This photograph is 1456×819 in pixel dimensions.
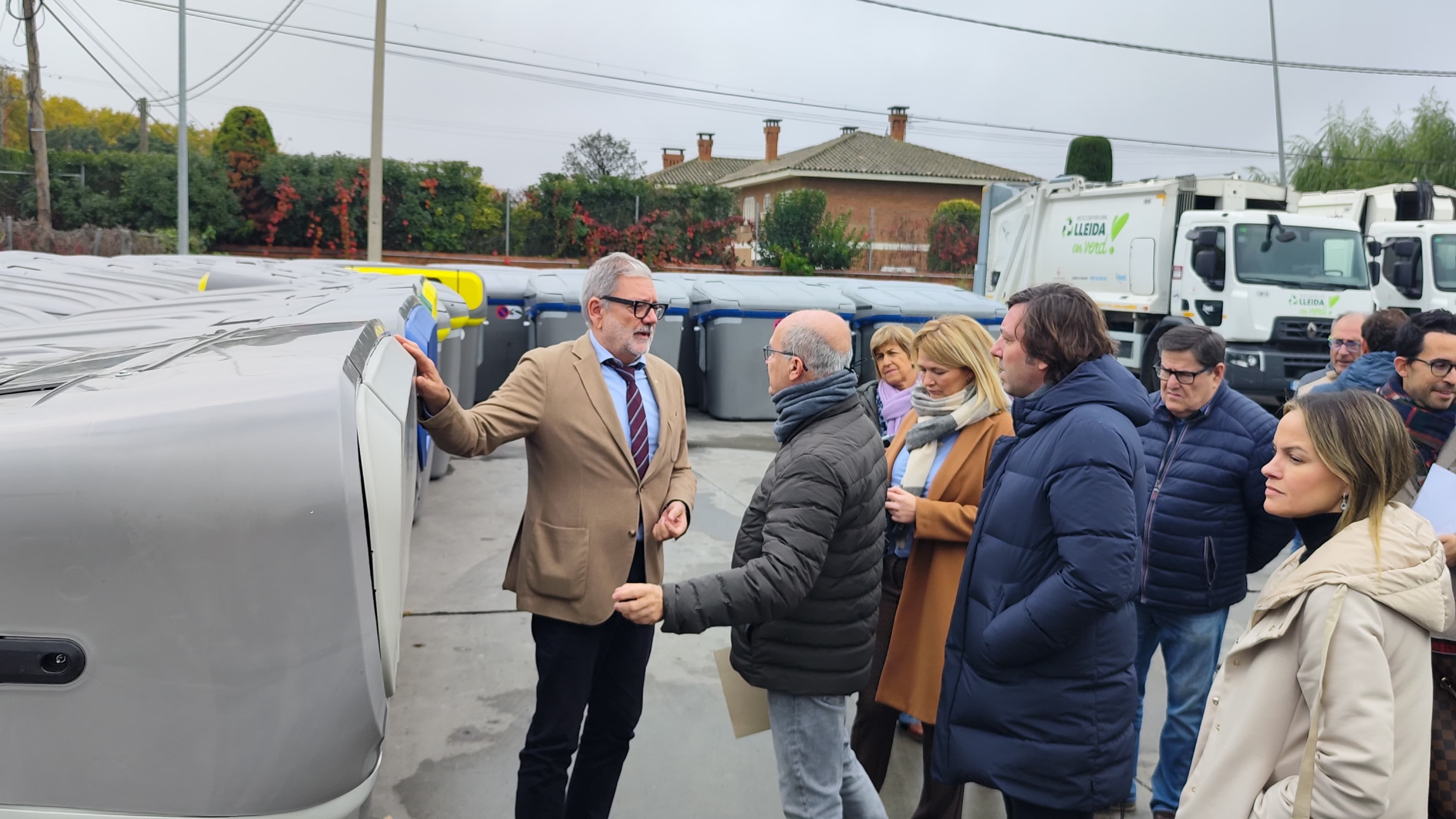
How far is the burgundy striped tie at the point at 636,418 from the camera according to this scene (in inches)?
114

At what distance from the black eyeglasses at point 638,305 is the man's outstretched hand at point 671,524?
1.81 ft

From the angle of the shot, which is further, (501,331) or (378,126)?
(378,126)

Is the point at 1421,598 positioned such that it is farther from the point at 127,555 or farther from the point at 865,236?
the point at 865,236

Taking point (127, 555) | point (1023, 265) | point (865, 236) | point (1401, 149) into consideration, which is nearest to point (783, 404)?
point (127, 555)

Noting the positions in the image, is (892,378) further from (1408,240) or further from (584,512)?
(1408,240)

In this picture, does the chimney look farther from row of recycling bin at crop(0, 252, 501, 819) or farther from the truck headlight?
row of recycling bin at crop(0, 252, 501, 819)

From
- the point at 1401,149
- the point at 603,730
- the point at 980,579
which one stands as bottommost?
the point at 603,730

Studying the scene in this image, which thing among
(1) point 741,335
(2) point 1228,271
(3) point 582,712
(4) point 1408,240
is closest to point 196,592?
(3) point 582,712

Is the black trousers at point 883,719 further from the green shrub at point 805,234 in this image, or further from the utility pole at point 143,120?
the utility pole at point 143,120

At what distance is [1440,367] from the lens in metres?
3.35

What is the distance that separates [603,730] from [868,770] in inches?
36.1

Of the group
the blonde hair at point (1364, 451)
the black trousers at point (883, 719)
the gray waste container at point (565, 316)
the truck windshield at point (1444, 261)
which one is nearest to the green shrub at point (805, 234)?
the truck windshield at point (1444, 261)

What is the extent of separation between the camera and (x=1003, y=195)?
58.5 ft

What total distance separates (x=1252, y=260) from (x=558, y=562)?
1234 cm
